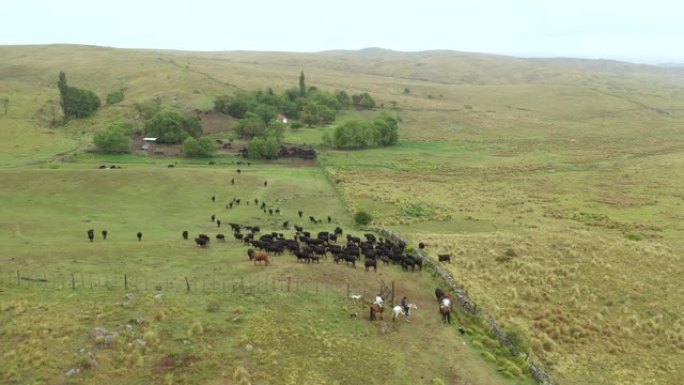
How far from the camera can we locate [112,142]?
8362cm

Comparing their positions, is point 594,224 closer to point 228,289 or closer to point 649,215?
point 649,215

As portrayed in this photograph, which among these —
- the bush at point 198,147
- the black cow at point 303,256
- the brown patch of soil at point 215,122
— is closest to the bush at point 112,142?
the bush at point 198,147

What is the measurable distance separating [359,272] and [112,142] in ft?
203

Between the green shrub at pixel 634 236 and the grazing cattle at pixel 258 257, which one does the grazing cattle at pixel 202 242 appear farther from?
the green shrub at pixel 634 236

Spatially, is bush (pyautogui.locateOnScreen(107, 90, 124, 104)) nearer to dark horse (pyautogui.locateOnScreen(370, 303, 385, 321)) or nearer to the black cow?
the black cow

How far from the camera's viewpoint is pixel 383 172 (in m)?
85.4

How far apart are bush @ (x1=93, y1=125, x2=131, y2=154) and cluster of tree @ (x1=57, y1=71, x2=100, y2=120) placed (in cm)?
3251

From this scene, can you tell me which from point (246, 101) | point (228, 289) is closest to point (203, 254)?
point (228, 289)

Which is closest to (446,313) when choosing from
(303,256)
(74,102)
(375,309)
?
(375,309)

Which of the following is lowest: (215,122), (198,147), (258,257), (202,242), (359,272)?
(359,272)

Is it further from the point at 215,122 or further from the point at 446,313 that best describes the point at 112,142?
the point at 446,313

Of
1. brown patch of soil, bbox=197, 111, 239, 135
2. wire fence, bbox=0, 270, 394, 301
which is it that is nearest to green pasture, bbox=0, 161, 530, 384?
wire fence, bbox=0, 270, 394, 301

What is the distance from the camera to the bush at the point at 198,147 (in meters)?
84.9

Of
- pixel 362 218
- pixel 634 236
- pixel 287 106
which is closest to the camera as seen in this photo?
pixel 362 218
